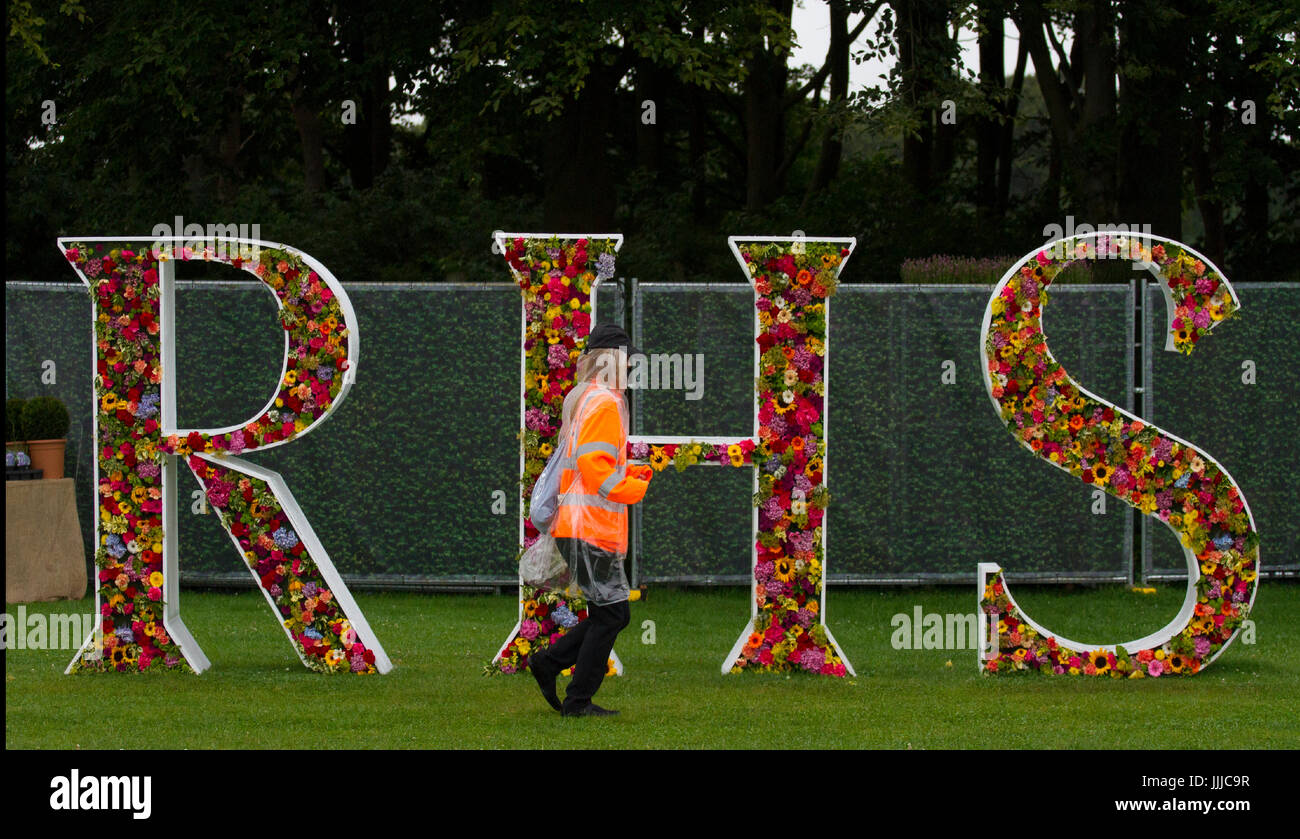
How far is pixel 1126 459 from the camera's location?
27.8 ft

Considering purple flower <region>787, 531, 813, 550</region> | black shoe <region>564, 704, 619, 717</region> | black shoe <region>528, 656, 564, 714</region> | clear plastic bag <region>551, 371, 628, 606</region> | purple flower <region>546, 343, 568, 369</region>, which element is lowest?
black shoe <region>564, 704, 619, 717</region>

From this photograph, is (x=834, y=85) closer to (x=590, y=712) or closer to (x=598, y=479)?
(x=598, y=479)

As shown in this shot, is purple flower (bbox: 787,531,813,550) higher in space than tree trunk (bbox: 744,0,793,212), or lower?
lower

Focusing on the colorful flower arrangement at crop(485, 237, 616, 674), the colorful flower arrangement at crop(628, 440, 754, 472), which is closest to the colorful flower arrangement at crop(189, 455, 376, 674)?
the colorful flower arrangement at crop(485, 237, 616, 674)

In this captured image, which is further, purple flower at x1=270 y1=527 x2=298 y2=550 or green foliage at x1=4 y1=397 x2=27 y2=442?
green foliage at x1=4 y1=397 x2=27 y2=442

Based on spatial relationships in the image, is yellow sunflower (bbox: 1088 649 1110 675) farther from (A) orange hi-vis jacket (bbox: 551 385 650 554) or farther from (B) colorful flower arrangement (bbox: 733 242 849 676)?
(A) orange hi-vis jacket (bbox: 551 385 650 554)

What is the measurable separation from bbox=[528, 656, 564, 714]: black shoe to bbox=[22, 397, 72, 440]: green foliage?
578 cm

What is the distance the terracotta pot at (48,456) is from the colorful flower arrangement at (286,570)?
3.54m

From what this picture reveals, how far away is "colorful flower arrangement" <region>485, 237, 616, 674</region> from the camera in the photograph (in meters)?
8.51

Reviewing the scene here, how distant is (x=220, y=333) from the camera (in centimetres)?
1200

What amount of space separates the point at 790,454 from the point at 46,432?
→ 237 inches

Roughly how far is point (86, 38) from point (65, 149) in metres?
1.44

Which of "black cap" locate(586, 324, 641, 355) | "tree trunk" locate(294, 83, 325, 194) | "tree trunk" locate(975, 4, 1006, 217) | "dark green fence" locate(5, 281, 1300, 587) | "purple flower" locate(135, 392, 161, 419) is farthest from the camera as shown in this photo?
"tree trunk" locate(975, 4, 1006, 217)

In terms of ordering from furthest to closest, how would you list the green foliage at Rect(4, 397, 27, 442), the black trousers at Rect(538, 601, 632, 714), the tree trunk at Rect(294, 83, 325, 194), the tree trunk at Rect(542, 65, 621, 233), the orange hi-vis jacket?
Result: 1. the tree trunk at Rect(294, 83, 325, 194)
2. the tree trunk at Rect(542, 65, 621, 233)
3. the green foliage at Rect(4, 397, 27, 442)
4. the black trousers at Rect(538, 601, 632, 714)
5. the orange hi-vis jacket
